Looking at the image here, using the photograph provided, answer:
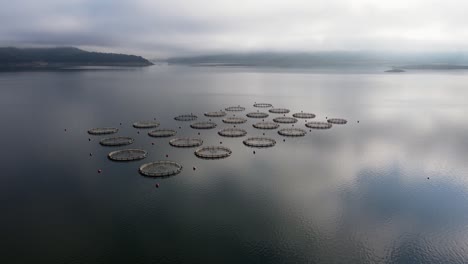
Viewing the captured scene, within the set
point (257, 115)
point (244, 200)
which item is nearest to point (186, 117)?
point (257, 115)

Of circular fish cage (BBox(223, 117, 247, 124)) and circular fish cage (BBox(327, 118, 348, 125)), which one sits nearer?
circular fish cage (BBox(223, 117, 247, 124))

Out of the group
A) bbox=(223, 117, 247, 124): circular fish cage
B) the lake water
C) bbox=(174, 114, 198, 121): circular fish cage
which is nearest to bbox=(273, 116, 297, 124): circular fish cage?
bbox=(223, 117, 247, 124): circular fish cage

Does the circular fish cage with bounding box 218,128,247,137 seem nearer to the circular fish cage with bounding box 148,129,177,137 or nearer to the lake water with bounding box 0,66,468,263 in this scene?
the lake water with bounding box 0,66,468,263

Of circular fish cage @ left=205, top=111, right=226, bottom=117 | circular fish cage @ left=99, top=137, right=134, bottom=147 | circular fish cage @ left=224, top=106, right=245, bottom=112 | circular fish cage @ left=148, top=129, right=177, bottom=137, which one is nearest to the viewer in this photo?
circular fish cage @ left=99, top=137, right=134, bottom=147

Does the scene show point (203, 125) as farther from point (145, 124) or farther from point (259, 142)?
point (259, 142)

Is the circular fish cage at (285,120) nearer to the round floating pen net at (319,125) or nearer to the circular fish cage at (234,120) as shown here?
the round floating pen net at (319,125)

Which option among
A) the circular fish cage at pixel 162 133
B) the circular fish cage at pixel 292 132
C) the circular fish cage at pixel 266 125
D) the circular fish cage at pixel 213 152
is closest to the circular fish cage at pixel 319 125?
the circular fish cage at pixel 292 132
